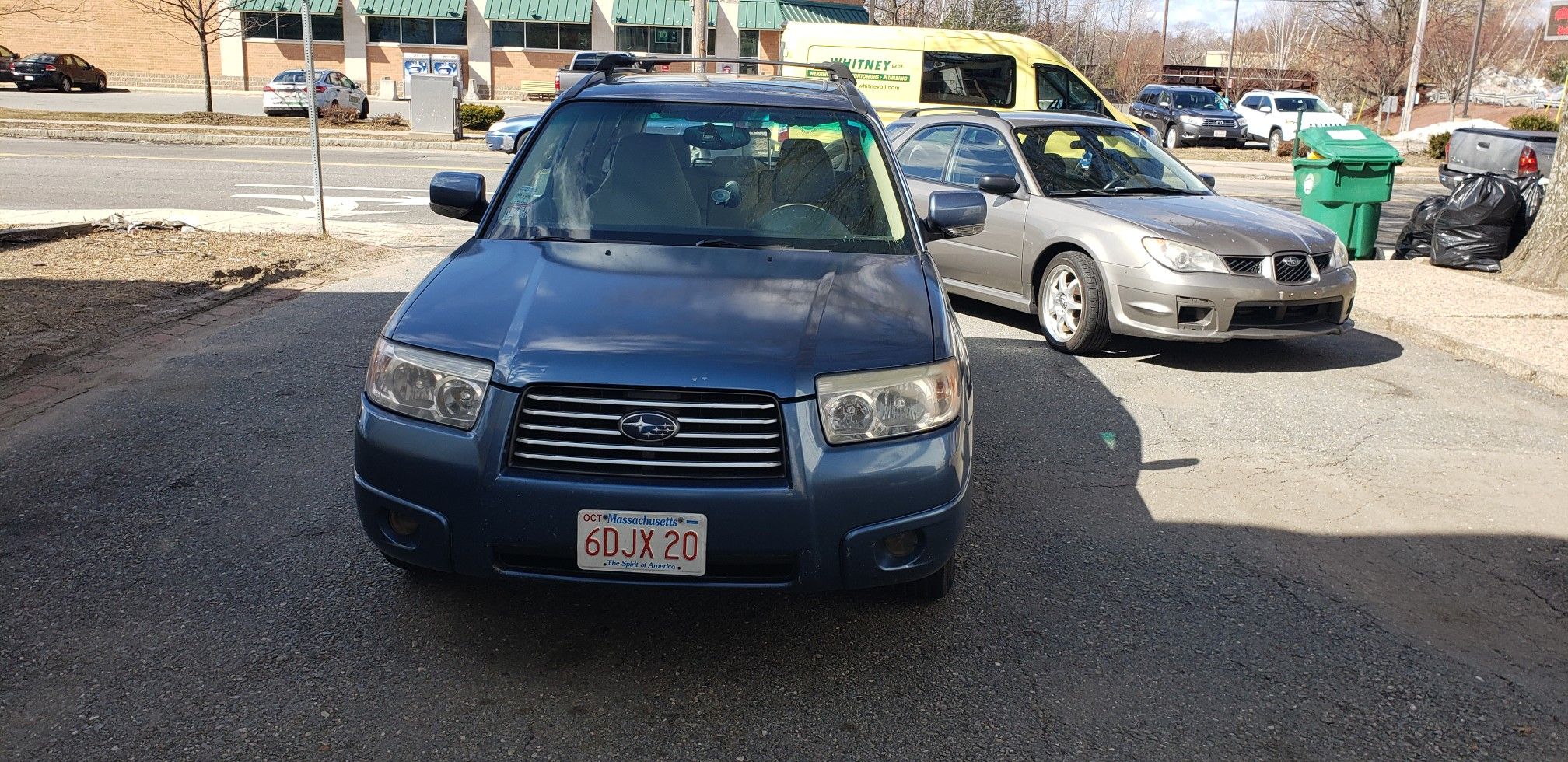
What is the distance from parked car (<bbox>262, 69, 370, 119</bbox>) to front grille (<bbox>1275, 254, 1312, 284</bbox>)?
2746 centimetres

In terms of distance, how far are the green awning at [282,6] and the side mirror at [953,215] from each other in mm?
44720

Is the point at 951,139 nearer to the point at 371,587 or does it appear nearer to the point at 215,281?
the point at 215,281

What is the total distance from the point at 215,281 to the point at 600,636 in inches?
271

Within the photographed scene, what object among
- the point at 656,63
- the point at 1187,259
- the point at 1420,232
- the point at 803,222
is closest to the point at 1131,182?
the point at 1187,259

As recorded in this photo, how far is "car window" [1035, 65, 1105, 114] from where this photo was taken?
19094 millimetres

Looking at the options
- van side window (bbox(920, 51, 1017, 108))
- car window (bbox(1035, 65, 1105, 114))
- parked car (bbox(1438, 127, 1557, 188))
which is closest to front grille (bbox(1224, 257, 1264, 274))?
parked car (bbox(1438, 127, 1557, 188))

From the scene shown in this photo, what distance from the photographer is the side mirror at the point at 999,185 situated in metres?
7.70

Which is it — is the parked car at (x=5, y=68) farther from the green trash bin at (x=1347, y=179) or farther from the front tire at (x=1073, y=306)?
the front tire at (x=1073, y=306)

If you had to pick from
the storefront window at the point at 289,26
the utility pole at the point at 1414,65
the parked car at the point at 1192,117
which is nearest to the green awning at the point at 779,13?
the storefront window at the point at 289,26

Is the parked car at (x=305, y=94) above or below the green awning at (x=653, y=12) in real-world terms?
below

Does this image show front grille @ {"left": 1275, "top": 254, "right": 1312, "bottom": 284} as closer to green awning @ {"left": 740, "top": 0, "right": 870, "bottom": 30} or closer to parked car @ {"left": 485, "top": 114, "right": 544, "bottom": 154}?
parked car @ {"left": 485, "top": 114, "right": 544, "bottom": 154}

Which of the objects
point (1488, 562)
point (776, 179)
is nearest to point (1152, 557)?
point (1488, 562)

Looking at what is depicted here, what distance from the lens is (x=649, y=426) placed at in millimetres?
3111

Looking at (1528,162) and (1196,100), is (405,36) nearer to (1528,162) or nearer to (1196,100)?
(1196,100)
